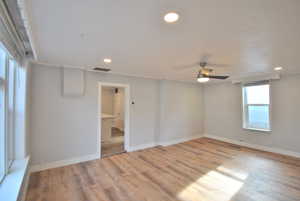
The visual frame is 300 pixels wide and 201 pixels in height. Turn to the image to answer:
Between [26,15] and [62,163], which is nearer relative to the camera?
[26,15]

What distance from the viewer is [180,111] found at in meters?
5.20

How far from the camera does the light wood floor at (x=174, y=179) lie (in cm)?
219

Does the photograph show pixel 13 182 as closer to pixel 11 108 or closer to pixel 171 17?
pixel 11 108

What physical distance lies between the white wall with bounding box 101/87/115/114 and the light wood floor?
15.0ft

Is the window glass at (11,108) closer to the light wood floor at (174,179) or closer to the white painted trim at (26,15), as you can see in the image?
the light wood floor at (174,179)

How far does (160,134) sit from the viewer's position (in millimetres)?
4699

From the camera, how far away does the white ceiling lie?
47.2 inches

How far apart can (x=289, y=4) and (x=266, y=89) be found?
4018 mm

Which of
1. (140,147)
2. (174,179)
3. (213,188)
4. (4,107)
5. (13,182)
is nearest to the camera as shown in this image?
(13,182)

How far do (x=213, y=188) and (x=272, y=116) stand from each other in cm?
330

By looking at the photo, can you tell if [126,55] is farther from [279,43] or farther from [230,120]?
[230,120]

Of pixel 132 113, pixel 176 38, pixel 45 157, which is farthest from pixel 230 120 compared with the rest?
pixel 45 157

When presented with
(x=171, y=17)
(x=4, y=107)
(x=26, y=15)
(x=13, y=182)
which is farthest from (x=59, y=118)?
(x=171, y=17)

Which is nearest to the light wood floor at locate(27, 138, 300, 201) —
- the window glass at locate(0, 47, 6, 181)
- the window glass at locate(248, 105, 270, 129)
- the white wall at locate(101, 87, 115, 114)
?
the window glass at locate(0, 47, 6, 181)
